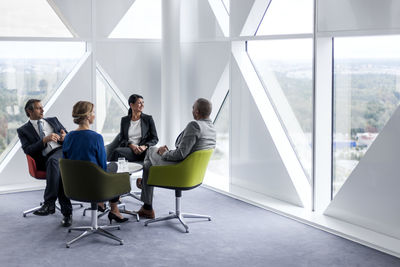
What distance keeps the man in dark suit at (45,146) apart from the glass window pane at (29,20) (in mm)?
1979

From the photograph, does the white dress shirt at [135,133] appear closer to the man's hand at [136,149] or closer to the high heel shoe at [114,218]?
the man's hand at [136,149]

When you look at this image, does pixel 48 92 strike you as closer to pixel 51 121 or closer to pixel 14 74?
pixel 14 74

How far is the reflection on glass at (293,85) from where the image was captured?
21.6 ft

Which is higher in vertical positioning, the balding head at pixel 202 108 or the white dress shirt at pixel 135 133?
the balding head at pixel 202 108

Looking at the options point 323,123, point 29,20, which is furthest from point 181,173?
point 29,20

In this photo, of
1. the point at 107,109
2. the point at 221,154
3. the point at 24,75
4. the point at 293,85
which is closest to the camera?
the point at 293,85

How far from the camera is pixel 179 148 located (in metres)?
5.71

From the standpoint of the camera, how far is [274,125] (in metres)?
7.14

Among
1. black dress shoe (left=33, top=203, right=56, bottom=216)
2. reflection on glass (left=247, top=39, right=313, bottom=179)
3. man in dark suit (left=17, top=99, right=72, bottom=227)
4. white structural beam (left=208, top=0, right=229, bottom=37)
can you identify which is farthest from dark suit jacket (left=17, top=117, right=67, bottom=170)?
white structural beam (left=208, top=0, right=229, bottom=37)

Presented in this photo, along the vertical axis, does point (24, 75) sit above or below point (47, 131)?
above

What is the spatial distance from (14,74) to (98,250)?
4.01 meters

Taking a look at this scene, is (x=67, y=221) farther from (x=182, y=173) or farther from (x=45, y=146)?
(x=182, y=173)

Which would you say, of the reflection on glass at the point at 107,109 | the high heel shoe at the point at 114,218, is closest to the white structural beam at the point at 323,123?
the high heel shoe at the point at 114,218

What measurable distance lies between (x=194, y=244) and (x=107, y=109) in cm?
423
